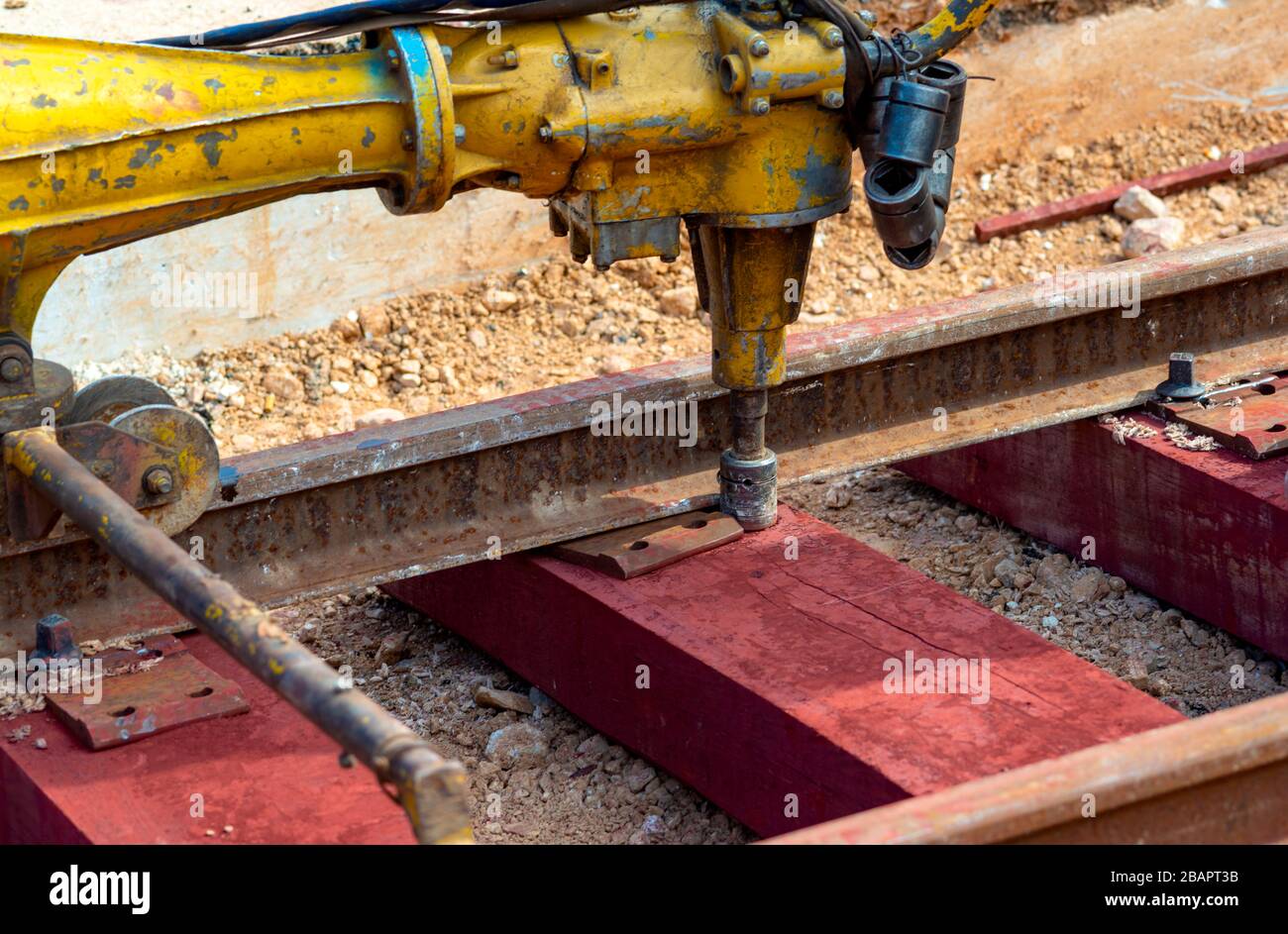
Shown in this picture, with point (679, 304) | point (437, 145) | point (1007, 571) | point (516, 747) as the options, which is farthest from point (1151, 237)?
point (437, 145)

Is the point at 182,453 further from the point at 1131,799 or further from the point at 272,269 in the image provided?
the point at 272,269

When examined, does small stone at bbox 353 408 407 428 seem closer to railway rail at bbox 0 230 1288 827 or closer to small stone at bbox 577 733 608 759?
railway rail at bbox 0 230 1288 827

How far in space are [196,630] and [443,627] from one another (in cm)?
102

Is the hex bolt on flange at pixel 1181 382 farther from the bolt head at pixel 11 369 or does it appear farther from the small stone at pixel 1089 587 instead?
the bolt head at pixel 11 369

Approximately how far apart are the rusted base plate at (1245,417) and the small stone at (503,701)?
1.94m

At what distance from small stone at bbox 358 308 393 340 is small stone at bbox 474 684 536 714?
8.56 ft

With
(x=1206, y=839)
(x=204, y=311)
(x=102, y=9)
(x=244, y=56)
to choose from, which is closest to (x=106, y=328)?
(x=204, y=311)

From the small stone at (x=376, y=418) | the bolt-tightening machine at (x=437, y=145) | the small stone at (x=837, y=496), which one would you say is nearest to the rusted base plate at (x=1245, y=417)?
the small stone at (x=837, y=496)

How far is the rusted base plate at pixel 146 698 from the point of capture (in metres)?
3.82

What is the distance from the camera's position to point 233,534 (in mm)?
4551

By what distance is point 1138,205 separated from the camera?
25.9ft

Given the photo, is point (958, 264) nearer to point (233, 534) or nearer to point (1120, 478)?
point (1120, 478)

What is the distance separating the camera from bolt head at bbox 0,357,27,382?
372 centimetres

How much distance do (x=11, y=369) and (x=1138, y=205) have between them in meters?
5.33
